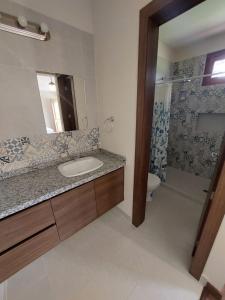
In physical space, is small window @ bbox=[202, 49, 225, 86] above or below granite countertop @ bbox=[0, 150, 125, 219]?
→ above

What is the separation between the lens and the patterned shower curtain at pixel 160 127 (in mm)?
2100

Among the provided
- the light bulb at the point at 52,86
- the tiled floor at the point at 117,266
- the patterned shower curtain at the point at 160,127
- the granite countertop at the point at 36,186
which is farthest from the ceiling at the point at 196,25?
the tiled floor at the point at 117,266

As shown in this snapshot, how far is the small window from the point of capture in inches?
84.7

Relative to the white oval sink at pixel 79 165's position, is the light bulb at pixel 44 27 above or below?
above

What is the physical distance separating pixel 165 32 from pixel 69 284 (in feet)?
10.4

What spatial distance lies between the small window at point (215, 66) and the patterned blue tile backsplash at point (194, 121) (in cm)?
7

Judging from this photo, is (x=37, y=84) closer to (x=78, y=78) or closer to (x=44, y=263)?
(x=78, y=78)

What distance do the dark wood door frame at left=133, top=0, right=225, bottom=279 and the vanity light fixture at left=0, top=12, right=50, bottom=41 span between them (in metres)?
0.83

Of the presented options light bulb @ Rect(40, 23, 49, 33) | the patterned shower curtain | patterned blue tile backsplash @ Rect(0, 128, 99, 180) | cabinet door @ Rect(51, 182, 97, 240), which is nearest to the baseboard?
cabinet door @ Rect(51, 182, 97, 240)

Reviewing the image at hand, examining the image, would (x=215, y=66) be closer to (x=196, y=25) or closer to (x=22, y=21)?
(x=196, y=25)

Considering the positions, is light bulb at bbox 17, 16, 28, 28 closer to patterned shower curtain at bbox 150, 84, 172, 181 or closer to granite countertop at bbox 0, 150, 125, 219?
granite countertop at bbox 0, 150, 125, 219

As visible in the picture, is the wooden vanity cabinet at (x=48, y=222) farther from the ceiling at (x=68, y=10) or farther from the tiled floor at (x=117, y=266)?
the ceiling at (x=68, y=10)

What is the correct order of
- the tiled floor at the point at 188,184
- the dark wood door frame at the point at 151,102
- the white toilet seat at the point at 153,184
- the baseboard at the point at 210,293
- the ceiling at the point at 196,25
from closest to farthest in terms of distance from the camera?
the dark wood door frame at the point at 151,102 → the baseboard at the point at 210,293 → the ceiling at the point at 196,25 → the white toilet seat at the point at 153,184 → the tiled floor at the point at 188,184

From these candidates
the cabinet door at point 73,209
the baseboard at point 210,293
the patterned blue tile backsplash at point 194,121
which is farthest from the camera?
the patterned blue tile backsplash at point 194,121
